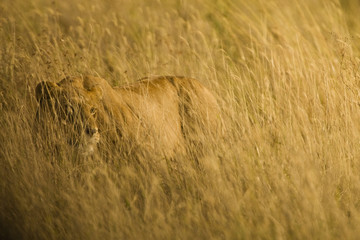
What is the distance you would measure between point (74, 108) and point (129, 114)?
501mm

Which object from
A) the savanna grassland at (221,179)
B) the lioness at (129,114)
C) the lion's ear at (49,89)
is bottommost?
the savanna grassland at (221,179)

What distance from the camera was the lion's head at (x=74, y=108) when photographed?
3562 millimetres

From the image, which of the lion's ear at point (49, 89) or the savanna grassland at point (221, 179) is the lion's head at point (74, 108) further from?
the savanna grassland at point (221, 179)

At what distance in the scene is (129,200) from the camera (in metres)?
3.16

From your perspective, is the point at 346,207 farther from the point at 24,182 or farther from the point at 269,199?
the point at 24,182

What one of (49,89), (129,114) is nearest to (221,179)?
(129,114)

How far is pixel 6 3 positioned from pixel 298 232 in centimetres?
579

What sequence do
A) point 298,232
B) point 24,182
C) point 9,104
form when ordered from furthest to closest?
1. point 9,104
2. point 24,182
3. point 298,232

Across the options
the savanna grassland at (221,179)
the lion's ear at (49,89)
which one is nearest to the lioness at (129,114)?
the lion's ear at (49,89)

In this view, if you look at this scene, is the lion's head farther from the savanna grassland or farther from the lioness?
the savanna grassland

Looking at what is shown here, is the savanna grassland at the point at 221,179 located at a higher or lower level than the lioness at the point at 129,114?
lower

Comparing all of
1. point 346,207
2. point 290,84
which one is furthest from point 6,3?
point 346,207

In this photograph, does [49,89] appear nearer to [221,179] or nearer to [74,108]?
[74,108]

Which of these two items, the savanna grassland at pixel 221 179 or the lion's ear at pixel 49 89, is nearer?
the savanna grassland at pixel 221 179
